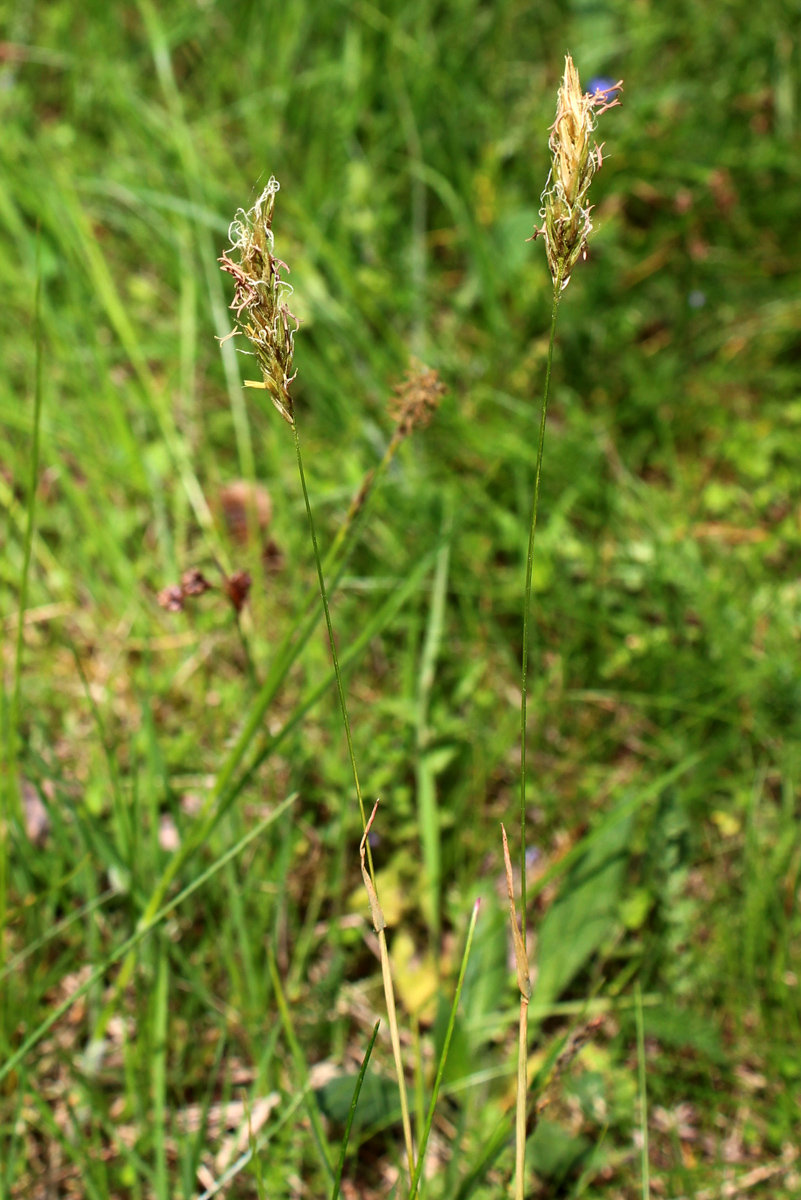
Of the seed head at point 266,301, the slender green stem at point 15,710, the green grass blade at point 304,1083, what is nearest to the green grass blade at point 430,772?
the green grass blade at point 304,1083

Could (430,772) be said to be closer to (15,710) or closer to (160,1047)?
(160,1047)

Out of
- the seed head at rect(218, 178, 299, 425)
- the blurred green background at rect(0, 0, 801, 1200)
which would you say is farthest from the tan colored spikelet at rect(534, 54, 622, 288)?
the blurred green background at rect(0, 0, 801, 1200)

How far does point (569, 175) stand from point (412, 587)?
3.18ft

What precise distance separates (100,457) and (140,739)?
876mm

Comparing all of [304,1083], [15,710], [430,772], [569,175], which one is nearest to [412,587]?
[430,772]

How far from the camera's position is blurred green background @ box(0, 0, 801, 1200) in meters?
1.67

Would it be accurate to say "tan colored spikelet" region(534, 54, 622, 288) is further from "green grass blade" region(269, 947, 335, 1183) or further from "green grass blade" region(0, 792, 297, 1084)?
"green grass blade" region(269, 947, 335, 1183)

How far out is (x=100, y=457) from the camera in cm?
256

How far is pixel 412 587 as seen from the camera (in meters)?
1.73

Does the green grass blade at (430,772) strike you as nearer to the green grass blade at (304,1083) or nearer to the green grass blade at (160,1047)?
the green grass blade at (304,1083)

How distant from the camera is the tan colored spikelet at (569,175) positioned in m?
0.83

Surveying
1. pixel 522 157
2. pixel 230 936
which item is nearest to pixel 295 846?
pixel 230 936

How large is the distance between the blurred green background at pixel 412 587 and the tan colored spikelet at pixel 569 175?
2.67ft

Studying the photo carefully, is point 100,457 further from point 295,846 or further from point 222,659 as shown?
point 295,846
